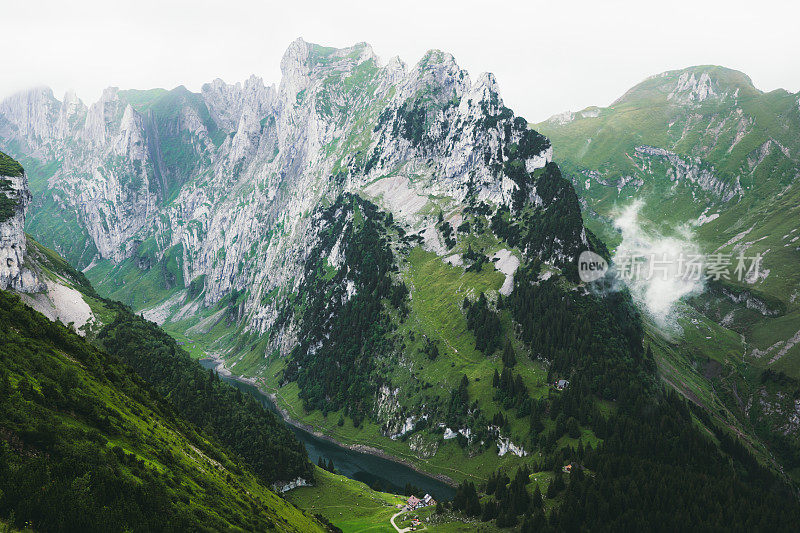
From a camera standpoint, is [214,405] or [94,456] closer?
[94,456]

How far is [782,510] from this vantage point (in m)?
97.6

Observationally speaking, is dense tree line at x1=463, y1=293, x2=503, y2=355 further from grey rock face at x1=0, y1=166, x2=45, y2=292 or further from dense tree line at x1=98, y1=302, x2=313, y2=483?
grey rock face at x1=0, y1=166, x2=45, y2=292

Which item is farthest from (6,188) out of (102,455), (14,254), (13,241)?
(102,455)

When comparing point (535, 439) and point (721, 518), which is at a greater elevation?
point (721, 518)

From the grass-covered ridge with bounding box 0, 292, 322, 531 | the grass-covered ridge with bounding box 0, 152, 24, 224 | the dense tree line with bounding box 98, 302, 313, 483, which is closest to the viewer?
the grass-covered ridge with bounding box 0, 292, 322, 531

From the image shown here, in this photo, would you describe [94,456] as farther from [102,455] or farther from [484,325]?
[484,325]

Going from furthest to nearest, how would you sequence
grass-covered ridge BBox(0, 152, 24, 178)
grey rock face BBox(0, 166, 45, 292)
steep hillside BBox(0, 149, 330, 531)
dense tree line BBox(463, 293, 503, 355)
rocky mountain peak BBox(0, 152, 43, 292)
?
grass-covered ridge BBox(0, 152, 24, 178)
dense tree line BBox(463, 293, 503, 355)
rocky mountain peak BBox(0, 152, 43, 292)
grey rock face BBox(0, 166, 45, 292)
steep hillside BBox(0, 149, 330, 531)

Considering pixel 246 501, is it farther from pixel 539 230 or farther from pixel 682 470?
pixel 539 230

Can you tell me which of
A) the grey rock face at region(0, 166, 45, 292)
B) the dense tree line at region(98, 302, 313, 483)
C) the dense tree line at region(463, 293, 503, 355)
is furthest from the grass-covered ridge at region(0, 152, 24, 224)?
the dense tree line at region(463, 293, 503, 355)

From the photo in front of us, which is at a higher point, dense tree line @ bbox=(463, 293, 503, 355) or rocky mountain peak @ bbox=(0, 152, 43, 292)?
rocky mountain peak @ bbox=(0, 152, 43, 292)

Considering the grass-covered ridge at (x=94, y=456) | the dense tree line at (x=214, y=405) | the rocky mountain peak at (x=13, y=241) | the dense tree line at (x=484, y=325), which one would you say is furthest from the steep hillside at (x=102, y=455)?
the rocky mountain peak at (x=13, y=241)

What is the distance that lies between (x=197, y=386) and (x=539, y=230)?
489 feet

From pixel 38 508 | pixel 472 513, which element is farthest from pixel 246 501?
pixel 472 513

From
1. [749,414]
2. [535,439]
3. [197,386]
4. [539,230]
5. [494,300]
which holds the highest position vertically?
[539,230]
